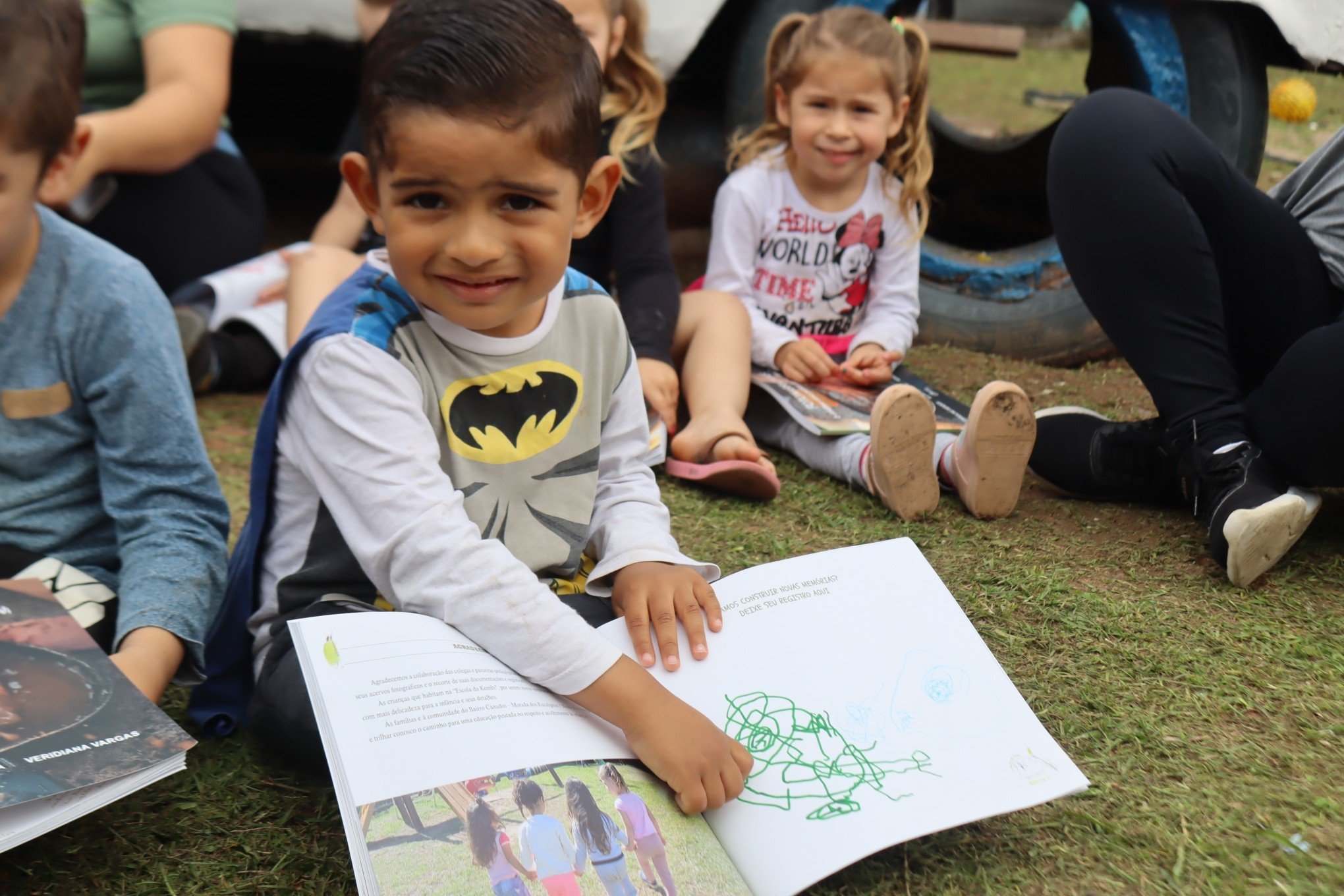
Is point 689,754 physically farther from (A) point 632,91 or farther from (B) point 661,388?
(A) point 632,91

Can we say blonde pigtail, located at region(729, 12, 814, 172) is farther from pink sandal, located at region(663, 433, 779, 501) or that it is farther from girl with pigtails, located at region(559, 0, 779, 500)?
pink sandal, located at region(663, 433, 779, 501)

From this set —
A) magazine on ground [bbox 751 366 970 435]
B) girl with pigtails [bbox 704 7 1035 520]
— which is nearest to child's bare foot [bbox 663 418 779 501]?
magazine on ground [bbox 751 366 970 435]

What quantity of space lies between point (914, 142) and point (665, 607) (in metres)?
1.54

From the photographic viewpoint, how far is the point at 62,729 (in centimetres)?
86

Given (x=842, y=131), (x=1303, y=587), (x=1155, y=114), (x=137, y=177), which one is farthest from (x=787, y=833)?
A: (x=137, y=177)

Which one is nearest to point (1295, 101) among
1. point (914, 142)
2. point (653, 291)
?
point (914, 142)

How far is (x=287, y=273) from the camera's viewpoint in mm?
2229

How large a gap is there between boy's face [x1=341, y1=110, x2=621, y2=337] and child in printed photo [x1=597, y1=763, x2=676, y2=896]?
44cm

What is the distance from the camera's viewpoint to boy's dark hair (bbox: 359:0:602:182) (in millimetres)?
952

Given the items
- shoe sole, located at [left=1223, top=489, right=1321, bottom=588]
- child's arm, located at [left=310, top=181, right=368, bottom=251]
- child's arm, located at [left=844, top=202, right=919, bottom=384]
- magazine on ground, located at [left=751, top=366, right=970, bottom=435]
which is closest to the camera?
shoe sole, located at [left=1223, top=489, right=1321, bottom=588]

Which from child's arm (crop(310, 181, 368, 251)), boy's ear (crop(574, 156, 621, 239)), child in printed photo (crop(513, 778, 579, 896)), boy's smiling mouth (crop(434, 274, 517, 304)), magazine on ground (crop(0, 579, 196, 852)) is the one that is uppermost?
boy's ear (crop(574, 156, 621, 239))

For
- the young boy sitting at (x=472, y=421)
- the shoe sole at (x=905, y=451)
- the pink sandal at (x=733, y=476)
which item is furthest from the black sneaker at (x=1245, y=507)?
the young boy sitting at (x=472, y=421)

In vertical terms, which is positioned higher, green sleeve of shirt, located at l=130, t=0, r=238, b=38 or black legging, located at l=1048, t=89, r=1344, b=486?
green sleeve of shirt, located at l=130, t=0, r=238, b=38

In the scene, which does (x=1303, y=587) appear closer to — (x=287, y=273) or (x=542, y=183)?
(x=542, y=183)
